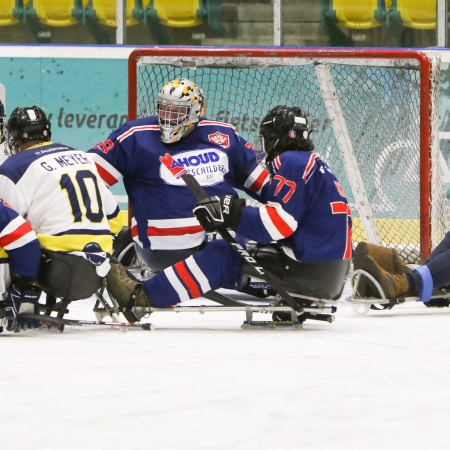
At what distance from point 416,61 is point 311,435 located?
3.90 meters

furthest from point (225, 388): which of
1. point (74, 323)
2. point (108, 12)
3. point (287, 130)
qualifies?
point (108, 12)

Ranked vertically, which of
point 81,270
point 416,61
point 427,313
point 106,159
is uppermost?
point 416,61

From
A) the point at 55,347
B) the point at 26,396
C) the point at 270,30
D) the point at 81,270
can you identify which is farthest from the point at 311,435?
the point at 270,30

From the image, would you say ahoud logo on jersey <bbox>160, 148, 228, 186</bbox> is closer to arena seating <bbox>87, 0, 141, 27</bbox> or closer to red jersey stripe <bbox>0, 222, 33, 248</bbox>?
red jersey stripe <bbox>0, 222, 33, 248</bbox>

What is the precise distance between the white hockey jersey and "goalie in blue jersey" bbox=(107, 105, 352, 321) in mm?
281

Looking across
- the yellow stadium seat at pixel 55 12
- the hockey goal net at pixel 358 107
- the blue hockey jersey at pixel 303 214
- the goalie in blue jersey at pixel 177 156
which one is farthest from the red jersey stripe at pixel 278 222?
the yellow stadium seat at pixel 55 12

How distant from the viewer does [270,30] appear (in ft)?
24.0

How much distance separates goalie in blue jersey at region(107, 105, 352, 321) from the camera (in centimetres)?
396

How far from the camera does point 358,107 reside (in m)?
6.36

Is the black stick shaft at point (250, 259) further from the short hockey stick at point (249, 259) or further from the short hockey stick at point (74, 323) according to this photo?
the short hockey stick at point (74, 323)

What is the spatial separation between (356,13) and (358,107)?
137cm

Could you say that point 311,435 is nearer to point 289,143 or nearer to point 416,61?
point 289,143

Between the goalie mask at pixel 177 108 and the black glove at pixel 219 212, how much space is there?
2.36 feet

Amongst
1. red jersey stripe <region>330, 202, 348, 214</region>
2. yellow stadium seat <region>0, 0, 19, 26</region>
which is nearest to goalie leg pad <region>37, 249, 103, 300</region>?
red jersey stripe <region>330, 202, 348, 214</region>
